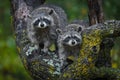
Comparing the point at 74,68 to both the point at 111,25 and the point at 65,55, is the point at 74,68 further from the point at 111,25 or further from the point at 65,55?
the point at 65,55

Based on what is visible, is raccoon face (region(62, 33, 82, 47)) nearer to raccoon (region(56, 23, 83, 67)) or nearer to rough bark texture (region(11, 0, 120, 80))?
raccoon (region(56, 23, 83, 67))

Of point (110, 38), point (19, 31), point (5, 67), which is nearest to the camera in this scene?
point (110, 38)

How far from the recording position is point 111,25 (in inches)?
302

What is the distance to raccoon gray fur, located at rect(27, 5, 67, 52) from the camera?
10.4 meters

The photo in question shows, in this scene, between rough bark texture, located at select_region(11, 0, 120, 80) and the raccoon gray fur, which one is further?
the raccoon gray fur

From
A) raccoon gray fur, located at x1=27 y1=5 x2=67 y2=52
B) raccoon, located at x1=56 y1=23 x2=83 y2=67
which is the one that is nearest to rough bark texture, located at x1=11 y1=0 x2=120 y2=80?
raccoon, located at x1=56 y1=23 x2=83 y2=67

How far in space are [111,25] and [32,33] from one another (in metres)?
3.22

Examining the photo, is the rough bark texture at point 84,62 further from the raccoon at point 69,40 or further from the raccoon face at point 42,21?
A: the raccoon face at point 42,21

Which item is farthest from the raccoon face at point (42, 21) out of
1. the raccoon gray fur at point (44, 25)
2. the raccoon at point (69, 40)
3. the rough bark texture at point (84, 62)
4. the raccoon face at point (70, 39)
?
the rough bark texture at point (84, 62)

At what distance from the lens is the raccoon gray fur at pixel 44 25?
34.1 feet

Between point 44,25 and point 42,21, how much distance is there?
11cm

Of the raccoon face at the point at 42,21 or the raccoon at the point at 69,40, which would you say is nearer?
the raccoon at the point at 69,40

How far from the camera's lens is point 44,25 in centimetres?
1048

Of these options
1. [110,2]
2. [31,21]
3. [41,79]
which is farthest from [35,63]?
[110,2]
